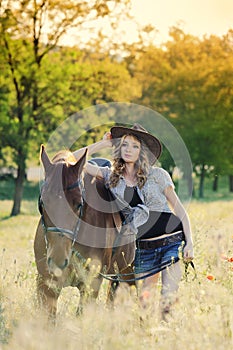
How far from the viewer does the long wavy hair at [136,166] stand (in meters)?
6.23

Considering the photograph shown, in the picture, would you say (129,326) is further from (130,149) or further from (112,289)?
(130,149)

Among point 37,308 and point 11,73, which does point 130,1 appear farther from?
point 37,308

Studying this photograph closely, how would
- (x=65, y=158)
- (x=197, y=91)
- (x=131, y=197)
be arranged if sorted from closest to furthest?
(x=65, y=158)
(x=131, y=197)
(x=197, y=91)

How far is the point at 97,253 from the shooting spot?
Answer: 5.77 meters

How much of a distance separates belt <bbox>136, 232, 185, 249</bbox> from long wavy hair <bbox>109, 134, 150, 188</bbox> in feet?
2.02

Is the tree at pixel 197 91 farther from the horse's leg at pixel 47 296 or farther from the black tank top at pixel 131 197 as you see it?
the horse's leg at pixel 47 296

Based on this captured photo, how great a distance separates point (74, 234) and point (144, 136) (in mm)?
1612

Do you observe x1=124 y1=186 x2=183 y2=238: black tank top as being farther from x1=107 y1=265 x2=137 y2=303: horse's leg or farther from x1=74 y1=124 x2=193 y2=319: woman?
x1=107 y1=265 x2=137 y2=303: horse's leg

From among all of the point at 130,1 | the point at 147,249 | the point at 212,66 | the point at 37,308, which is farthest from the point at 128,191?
the point at 212,66

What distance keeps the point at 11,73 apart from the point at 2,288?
19.9m

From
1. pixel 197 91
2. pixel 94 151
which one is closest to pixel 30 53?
pixel 197 91

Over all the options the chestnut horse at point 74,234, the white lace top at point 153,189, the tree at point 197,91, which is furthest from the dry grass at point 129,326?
the tree at point 197,91

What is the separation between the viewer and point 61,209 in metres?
5.04

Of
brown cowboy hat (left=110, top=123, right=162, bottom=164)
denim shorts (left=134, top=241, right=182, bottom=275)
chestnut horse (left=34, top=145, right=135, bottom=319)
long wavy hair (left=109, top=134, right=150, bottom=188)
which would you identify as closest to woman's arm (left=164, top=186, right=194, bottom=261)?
denim shorts (left=134, top=241, right=182, bottom=275)
